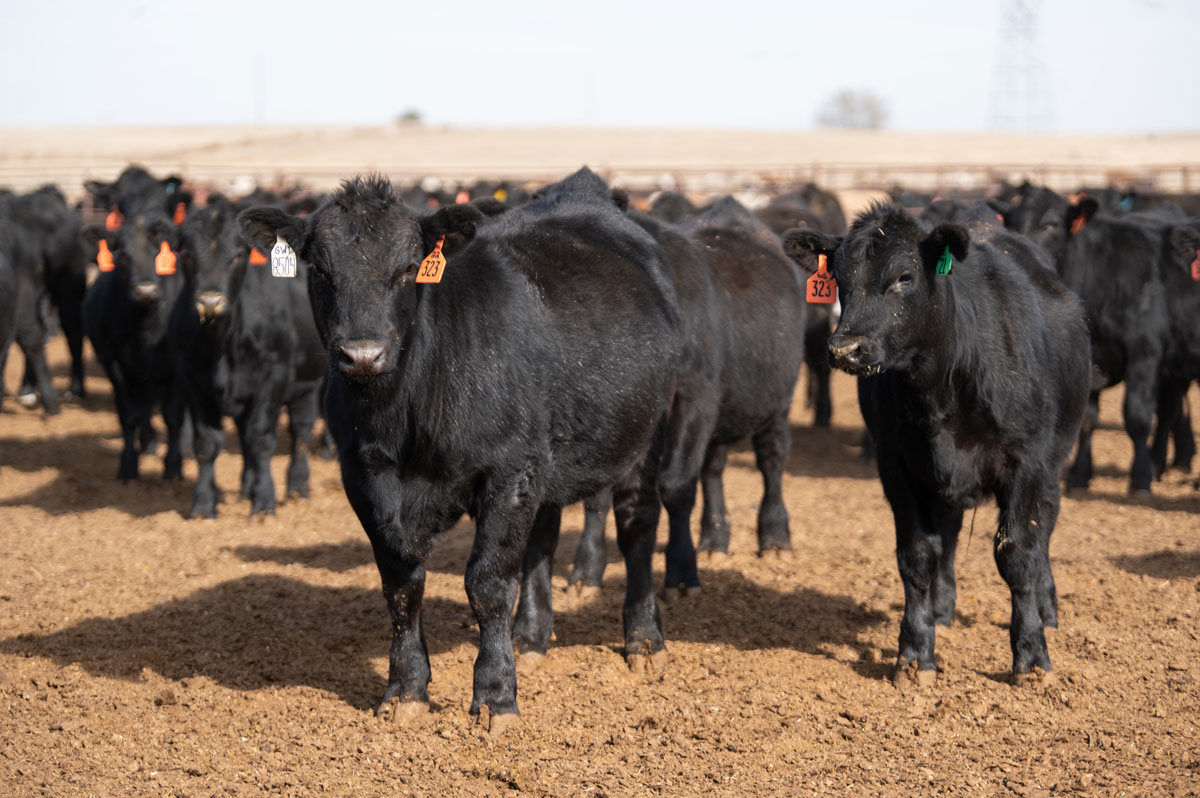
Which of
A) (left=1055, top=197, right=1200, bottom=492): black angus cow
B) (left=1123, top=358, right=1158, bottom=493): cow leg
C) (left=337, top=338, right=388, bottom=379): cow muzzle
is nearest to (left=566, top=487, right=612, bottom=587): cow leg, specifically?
(left=337, top=338, right=388, bottom=379): cow muzzle

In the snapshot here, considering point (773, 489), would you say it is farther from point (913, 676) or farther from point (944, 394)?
point (944, 394)

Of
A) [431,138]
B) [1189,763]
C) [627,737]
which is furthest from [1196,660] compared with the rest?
[431,138]

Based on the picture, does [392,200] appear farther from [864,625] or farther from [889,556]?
[889,556]

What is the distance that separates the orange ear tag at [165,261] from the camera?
9.95 meters

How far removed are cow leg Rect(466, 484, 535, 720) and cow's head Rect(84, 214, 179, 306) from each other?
20.2 ft

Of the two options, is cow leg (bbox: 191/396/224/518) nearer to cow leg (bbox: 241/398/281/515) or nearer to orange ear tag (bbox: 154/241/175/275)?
cow leg (bbox: 241/398/281/515)

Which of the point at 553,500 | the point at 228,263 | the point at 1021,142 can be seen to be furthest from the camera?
the point at 1021,142

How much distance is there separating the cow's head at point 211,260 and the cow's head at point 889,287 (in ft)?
17.8

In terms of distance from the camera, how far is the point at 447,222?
5.33 m

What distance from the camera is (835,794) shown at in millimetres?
4715

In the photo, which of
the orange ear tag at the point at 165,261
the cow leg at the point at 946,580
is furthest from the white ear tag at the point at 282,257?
the orange ear tag at the point at 165,261

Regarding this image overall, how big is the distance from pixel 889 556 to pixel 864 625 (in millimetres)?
1633

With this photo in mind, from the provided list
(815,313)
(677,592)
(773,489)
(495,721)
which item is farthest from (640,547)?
(815,313)

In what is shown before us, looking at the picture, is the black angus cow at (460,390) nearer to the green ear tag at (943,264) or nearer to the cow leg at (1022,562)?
the green ear tag at (943,264)
